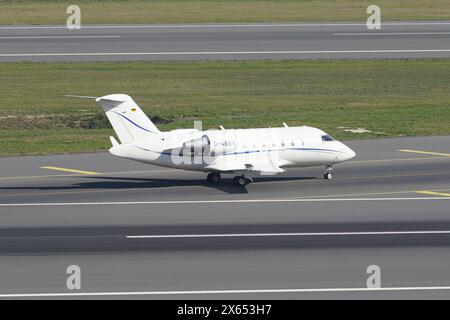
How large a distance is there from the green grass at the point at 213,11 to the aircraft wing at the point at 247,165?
61.3 metres

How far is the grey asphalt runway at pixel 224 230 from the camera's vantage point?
37.9m

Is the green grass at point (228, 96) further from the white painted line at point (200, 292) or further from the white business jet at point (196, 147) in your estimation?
the white painted line at point (200, 292)

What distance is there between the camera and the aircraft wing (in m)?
53.8

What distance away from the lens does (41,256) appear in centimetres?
4131

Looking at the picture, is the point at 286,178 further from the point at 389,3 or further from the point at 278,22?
the point at 389,3

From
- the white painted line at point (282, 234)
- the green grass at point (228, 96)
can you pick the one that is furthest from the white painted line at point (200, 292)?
the green grass at point (228, 96)

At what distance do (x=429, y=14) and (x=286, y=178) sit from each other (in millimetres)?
67664

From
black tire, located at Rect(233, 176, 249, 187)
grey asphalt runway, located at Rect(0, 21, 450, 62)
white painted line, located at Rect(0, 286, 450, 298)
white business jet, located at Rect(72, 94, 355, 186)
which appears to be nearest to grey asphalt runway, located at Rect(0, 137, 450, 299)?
white painted line, located at Rect(0, 286, 450, 298)

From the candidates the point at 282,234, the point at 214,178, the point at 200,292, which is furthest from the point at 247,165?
the point at 200,292

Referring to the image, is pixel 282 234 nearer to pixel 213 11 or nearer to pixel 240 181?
pixel 240 181

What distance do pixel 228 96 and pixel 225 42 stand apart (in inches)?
798

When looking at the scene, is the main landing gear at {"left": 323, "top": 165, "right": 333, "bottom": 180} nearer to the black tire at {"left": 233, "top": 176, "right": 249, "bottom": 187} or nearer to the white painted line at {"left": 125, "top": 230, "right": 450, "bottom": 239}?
the black tire at {"left": 233, "top": 176, "right": 249, "bottom": 187}

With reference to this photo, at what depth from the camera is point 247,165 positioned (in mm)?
53875

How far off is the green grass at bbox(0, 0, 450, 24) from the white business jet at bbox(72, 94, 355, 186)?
60.8 meters
